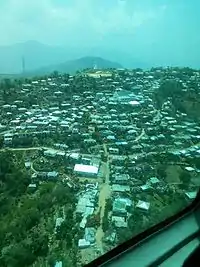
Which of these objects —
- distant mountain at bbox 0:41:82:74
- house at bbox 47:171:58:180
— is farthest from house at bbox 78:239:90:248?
distant mountain at bbox 0:41:82:74

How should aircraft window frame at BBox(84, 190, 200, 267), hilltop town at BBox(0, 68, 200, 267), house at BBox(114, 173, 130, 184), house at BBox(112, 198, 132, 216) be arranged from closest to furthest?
aircraft window frame at BBox(84, 190, 200, 267)
hilltop town at BBox(0, 68, 200, 267)
house at BBox(112, 198, 132, 216)
house at BBox(114, 173, 130, 184)

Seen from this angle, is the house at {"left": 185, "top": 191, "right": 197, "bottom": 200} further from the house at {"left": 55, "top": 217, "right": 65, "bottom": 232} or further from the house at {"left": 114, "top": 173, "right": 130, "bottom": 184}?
the house at {"left": 55, "top": 217, "right": 65, "bottom": 232}

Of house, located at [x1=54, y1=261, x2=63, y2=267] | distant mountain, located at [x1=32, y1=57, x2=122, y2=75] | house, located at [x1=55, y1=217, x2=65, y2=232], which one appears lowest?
house, located at [x1=54, y1=261, x2=63, y2=267]

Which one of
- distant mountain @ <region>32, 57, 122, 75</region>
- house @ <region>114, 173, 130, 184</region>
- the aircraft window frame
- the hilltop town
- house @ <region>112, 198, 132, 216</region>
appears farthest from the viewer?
distant mountain @ <region>32, 57, 122, 75</region>

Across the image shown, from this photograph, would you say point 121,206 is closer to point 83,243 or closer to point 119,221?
point 119,221

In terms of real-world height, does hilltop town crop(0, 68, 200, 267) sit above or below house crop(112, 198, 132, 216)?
above

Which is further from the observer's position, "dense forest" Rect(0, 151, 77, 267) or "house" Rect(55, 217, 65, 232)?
"house" Rect(55, 217, 65, 232)

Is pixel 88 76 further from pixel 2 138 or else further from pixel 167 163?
pixel 2 138
